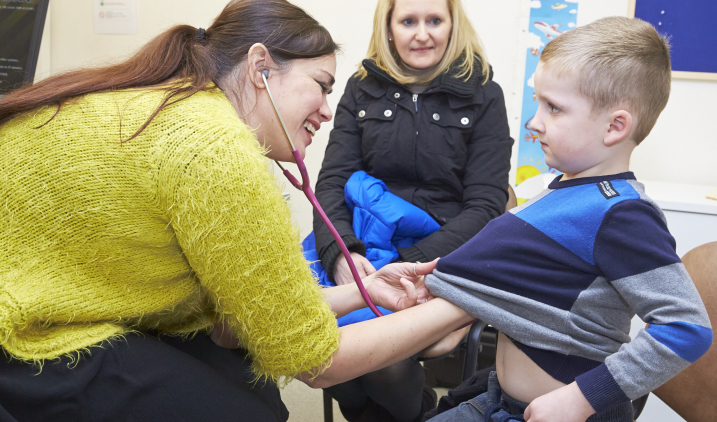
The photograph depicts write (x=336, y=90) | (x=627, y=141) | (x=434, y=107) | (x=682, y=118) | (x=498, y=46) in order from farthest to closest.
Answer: (x=336, y=90)
(x=498, y=46)
(x=682, y=118)
(x=434, y=107)
(x=627, y=141)

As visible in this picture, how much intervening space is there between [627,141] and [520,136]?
1506 millimetres

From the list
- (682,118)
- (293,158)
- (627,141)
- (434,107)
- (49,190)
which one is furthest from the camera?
(682,118)

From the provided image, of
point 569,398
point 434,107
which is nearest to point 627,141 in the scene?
point 569,398

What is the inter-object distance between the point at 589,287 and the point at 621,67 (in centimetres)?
37

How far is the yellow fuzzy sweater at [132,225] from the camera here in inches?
30.4

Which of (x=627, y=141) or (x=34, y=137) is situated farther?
(x=627, y=141)

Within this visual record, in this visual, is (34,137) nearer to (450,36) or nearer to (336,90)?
(450,36)

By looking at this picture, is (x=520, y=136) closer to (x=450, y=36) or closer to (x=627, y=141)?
(x=450, y=36)

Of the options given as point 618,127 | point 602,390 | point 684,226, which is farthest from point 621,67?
point 684,226

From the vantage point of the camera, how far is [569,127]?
2.96 ft

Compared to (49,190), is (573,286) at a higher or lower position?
lower

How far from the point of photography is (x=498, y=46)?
234 centimetres

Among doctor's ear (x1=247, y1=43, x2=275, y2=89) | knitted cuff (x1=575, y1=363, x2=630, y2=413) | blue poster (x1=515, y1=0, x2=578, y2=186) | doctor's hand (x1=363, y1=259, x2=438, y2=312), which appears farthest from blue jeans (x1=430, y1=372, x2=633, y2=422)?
blue poster (x1=515, y1=0, x2=578, y2=186)

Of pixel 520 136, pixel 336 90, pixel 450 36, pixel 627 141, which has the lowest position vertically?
pixel 520 136
